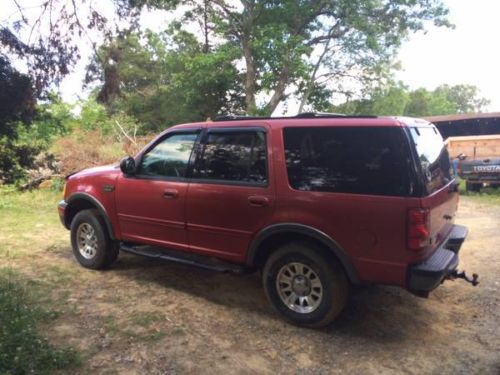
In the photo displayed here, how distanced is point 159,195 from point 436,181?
2819 mm

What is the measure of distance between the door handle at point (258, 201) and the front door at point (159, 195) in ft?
2.72

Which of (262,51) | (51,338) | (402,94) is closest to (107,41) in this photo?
(51,338)

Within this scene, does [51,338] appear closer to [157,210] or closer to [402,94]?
[157,210]

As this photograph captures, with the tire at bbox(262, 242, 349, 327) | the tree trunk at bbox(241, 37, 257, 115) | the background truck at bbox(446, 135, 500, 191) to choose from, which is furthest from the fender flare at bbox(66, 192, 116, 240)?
the tree trunk at bbox(241, 37, 257, 115)

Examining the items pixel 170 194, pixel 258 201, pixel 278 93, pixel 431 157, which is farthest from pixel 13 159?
pixel 278 93

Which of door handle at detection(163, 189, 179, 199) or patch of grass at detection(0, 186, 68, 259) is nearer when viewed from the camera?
door handle at detection(163, 189, 179, 199)

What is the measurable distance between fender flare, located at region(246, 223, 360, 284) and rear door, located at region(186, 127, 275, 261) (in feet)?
0.29

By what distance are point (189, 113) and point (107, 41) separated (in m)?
22.0

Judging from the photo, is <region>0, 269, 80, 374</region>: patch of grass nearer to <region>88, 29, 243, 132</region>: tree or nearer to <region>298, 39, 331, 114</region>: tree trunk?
<region>88, 29, 243, 132</region>: tree

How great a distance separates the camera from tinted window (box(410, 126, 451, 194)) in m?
3.72

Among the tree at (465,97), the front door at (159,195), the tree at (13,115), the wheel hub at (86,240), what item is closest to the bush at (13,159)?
the tree at (13,115)

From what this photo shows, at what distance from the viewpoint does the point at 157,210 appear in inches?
195

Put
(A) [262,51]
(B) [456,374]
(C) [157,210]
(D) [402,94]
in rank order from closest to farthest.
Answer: (B) [456,374]
(C) [157,210]
(A) [262,51]
(D) [402,94]

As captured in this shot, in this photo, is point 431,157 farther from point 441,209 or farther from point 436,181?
point 441,209
